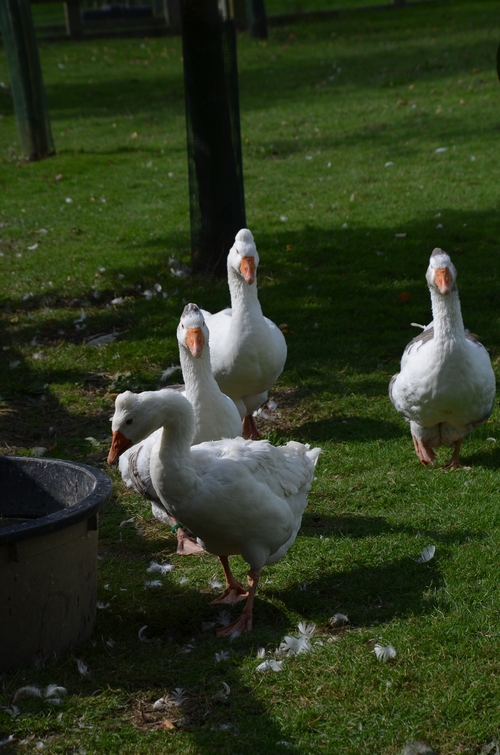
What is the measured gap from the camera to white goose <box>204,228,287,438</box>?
5930mm

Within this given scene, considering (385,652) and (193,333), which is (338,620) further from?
(193,333)

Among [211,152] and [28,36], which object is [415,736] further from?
[28,36]

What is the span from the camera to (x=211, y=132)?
870 centimetres

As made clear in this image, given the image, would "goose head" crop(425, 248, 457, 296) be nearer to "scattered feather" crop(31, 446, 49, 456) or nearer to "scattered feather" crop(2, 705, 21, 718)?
"scattered feather" crop(31, 446, 49, 456)

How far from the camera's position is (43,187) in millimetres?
13148

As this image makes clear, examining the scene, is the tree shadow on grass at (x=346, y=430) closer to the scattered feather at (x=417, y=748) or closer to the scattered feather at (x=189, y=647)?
the scattered feather at (x=189, y=647)

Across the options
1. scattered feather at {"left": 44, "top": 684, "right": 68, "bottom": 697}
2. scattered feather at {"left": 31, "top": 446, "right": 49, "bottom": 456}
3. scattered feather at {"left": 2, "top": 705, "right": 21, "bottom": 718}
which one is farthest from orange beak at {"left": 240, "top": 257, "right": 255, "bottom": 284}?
scattered feather at {"left": 2, "top": 705, "right": 21, "bottom": 718}

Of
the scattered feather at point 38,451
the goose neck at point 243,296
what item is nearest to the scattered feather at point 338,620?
the goose neck at point 243,296

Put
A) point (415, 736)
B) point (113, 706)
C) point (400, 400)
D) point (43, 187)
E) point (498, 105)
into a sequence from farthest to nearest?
point (498, 105) → point (43, 187) → point (400, 400) → point (113, 706) → point (415, 736)

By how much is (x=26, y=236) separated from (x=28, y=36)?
4.09m

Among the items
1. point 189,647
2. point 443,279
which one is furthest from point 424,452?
point 189,647

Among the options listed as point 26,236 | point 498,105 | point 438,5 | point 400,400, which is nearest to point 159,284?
point 26,236

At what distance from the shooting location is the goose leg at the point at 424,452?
568cm

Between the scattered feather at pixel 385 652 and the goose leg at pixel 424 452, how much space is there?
7.11ft
